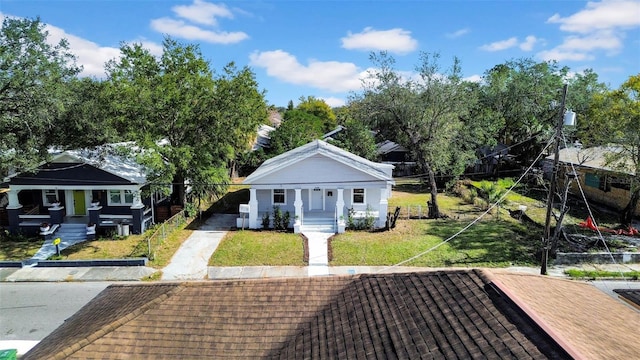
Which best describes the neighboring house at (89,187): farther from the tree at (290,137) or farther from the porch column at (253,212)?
the tree at (290,137)

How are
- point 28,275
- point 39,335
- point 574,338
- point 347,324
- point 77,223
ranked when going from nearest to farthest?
point 574,338, point 347,324, point 39,335, point 28,275, point 77,223

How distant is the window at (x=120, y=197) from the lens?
2384 centimetres

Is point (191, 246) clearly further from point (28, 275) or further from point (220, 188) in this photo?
point (28, 275)

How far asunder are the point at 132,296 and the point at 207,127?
1624 cm

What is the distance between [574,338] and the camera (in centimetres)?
541

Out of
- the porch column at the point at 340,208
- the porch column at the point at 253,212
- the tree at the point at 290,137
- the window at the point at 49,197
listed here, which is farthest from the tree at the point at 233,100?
the tree at the point at 290,137

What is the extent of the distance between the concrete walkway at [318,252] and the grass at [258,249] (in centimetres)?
52

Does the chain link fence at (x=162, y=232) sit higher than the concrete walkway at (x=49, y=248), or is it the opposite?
the chain link fence at (x=162, y=232)

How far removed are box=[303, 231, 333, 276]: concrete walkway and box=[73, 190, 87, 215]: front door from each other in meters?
13.4

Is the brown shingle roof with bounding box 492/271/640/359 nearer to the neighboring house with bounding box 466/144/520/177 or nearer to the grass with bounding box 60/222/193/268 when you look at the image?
the grass with bounding box 60/222/193/268

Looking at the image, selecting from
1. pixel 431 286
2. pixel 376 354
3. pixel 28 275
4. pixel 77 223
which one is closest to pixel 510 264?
pixel 431 286

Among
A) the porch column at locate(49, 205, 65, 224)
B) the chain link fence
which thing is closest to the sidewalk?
the chain link fence

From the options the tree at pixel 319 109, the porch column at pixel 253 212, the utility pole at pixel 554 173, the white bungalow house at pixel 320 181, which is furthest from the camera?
the tree at pixel 319 109

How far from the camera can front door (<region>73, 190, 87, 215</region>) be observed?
2445cm
